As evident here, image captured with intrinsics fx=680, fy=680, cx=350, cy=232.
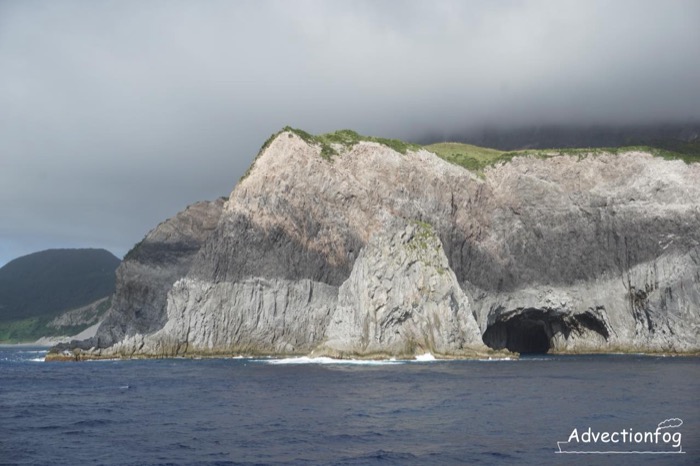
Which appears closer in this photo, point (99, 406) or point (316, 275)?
point (99, 406)

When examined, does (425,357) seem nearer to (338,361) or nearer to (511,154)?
(338,361)

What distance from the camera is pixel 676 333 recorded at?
315 ft

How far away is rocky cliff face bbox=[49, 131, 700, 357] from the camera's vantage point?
330 feet

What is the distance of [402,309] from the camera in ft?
280

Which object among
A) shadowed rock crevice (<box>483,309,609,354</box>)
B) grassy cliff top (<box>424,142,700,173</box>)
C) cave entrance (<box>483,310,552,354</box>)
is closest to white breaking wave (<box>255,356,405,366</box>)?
shadowed rock crevice (<box>483,309,609,354</box>)

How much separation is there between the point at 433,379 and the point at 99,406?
87.5 ft

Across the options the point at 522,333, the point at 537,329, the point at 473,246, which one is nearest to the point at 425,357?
the point at 473,246

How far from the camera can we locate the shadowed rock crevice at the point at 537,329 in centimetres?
10656

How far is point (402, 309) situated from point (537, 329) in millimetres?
47711

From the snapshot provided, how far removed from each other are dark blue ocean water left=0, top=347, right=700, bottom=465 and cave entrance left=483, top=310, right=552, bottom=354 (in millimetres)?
42483

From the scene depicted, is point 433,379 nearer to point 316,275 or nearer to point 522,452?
point 522,452

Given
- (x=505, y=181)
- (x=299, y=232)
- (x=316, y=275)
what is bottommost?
(x=316, y=275)

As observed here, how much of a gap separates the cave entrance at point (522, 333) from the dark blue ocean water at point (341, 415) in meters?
42.5

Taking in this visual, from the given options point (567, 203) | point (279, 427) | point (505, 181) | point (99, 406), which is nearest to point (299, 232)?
point (505, 181)
